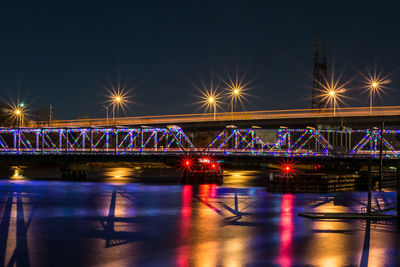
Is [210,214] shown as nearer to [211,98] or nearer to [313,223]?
[313,223]

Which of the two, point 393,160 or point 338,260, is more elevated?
point 393,160

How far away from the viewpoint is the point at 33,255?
858 inches

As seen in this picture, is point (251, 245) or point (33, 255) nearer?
point (33, 255)

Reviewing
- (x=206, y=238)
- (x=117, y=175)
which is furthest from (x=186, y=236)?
(x=117, y=175)

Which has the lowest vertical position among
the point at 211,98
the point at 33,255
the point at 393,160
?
the point at 33,255

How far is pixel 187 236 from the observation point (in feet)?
88.3

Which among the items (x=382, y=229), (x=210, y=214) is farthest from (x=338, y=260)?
(x=210, y=214)

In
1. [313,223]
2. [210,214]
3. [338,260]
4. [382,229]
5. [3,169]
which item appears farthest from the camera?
[3,169]

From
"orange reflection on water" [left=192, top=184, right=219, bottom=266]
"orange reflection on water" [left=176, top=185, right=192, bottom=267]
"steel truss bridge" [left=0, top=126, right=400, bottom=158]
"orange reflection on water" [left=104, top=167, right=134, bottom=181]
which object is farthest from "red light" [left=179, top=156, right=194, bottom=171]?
"orange reflection on water" [left=192, top=184, right=219, bottom=266]

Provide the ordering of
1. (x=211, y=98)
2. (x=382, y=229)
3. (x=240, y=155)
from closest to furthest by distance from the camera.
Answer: (x=382, y=229)
(x=240, y=155)
(x=211, y=98)

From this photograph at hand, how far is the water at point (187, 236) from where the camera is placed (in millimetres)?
21328

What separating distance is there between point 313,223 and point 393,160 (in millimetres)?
41864

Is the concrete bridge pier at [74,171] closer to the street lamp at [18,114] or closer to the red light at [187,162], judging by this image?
the red light at [187,162]

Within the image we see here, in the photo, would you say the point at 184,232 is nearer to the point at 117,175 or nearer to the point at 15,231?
the point at 15,231
